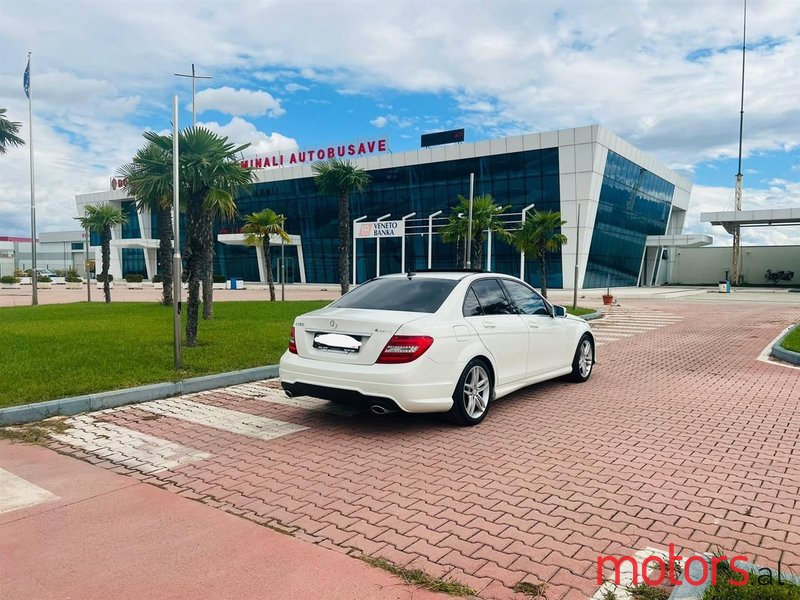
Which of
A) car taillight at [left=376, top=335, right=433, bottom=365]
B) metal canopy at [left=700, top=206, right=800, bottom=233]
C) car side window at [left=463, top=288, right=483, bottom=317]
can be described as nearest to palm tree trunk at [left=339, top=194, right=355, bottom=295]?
car side window at [left=463, top=288, right=483, bottom=317]

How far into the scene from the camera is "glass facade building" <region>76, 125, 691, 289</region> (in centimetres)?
4278

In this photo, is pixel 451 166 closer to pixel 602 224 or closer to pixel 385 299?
pixel 602 224

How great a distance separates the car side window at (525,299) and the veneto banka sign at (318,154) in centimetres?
4491

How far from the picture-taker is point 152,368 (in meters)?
8.76

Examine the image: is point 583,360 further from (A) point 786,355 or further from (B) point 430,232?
(B) point 430,232

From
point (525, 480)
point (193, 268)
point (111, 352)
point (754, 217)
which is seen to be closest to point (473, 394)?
point (525, 480)

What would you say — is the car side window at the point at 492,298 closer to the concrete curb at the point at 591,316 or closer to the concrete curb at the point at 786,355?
the concrete curb at the point at 786,355

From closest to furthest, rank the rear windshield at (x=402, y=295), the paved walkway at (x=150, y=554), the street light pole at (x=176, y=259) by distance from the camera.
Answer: the paved walkway at (x=150, y=554), the rear windshield at (x=402, y=295), the street light pole at (x=176, y=259)

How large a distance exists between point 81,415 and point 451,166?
142 ft

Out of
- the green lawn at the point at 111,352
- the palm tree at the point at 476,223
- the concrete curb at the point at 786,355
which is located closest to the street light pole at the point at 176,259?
the green lawn at the point at 111,352

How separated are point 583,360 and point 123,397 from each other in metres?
6.15

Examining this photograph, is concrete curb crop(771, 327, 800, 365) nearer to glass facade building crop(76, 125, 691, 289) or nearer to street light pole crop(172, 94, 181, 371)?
street light pole crop(172, 94, 181, 371)

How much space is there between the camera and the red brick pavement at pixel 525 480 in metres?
3.48

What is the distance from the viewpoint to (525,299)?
750 centimetres
